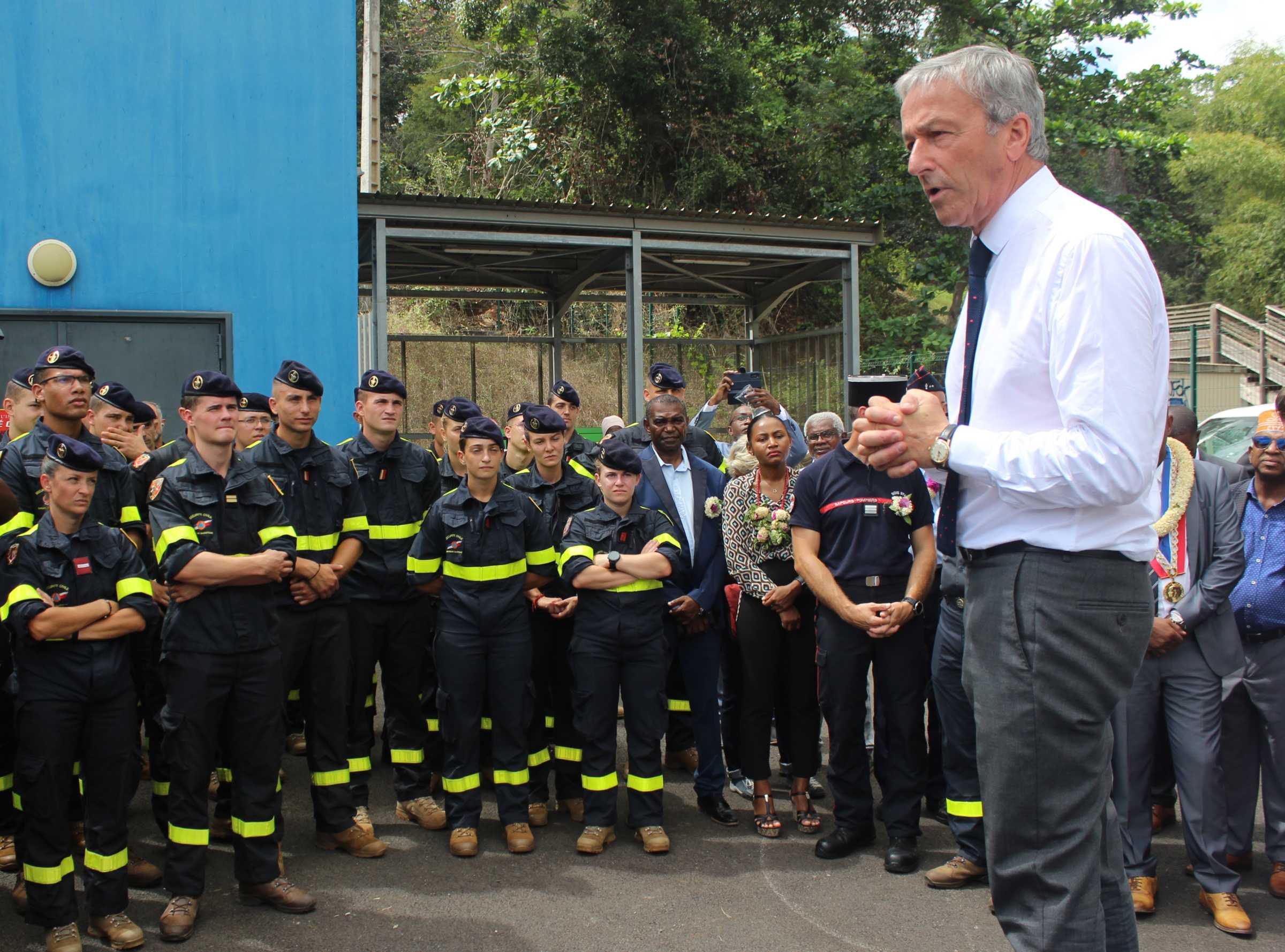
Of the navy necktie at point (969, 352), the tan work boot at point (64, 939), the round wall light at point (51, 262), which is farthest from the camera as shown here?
the round wall light at point (51, 262)

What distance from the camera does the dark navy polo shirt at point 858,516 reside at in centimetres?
529

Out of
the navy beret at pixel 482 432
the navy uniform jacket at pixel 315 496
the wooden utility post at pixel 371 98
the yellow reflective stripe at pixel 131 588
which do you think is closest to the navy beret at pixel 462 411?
the navy beret at pixel 482 432

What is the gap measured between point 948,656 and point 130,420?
476 cm

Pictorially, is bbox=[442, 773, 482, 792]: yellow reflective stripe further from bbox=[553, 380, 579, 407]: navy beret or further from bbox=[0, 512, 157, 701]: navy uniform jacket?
bbox=[553, 380, 579, 407]: navy beret

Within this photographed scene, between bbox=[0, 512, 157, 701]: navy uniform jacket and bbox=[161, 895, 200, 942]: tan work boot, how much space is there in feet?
2.93

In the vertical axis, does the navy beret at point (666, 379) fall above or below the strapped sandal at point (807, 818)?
above

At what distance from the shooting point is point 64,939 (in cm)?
415

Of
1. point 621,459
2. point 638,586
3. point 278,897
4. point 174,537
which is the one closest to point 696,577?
point 638,586

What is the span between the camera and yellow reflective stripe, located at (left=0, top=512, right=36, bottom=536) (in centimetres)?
458

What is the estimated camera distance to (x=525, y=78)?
22.2m

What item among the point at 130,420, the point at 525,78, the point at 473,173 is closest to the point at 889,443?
the point at 130,420

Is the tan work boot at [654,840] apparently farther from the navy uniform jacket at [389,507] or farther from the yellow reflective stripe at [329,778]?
A: the navy uniform jacket at [389,507]

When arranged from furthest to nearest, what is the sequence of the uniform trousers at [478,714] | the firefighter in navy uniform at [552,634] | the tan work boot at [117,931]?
1. the firefighter in navy uniform at [552,634]
2. the uniform trousers at [478,714]
3. the tan work boot at [117,931]

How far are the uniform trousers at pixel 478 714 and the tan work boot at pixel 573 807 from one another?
499mm
